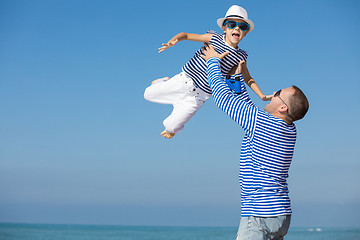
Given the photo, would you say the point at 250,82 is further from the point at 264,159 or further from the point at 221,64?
the point at 264,159

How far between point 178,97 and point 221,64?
2.97 ft

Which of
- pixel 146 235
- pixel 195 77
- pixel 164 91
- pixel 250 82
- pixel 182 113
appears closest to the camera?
pixel 250 82

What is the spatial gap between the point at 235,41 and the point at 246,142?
157 cm

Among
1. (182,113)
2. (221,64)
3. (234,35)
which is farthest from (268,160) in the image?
(182,113)

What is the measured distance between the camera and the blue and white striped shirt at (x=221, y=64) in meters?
4.92

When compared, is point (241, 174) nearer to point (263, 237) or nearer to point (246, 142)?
point (246, 142)

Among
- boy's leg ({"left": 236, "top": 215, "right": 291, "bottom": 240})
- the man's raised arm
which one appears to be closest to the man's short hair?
the man's raised arm

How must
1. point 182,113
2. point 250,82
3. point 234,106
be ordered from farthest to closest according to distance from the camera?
1. point 182,113
2. point 250,82
3. point 234,106

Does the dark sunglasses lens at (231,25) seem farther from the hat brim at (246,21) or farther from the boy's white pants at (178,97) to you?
the boy's white pants at (178,97)

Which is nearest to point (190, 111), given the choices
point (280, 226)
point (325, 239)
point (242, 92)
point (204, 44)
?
point (204, 44)

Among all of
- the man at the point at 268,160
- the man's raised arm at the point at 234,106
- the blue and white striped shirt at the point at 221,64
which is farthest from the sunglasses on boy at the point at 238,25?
the man at the point at 268,160

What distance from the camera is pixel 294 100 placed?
137 inches

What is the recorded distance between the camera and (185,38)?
4.91 m

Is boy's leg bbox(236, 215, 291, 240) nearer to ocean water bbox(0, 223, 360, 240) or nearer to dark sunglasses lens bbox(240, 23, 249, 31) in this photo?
dark sunglasses lens bbox(240, 23, 249, 31)
